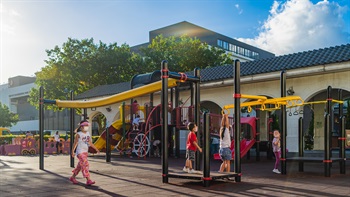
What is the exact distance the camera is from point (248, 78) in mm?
22297

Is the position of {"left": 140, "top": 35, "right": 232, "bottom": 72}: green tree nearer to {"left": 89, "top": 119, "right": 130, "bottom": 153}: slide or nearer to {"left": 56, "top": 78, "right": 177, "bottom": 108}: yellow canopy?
{"left": 89, "top": 119, "right": 130, "bottom": 153}: slide

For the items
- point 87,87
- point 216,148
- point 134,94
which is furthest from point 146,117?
point 87,87

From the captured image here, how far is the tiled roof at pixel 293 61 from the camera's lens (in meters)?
19.6

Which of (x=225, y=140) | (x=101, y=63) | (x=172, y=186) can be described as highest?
(x=101, y=63)

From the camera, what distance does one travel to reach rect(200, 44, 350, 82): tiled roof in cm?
1960

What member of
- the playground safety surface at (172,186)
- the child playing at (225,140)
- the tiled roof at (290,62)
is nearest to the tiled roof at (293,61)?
the tiled roof at (290,62)

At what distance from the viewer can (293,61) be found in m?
21.5

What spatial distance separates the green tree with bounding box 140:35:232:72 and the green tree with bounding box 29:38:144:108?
165 centimetres

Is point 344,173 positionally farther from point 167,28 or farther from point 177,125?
point 167,28

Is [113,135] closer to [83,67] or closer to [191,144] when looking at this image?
[191,144]

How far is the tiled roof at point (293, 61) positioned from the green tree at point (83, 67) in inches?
845

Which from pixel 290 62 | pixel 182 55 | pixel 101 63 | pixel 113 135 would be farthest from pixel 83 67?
pixel 290 62

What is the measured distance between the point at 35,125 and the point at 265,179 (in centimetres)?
7024

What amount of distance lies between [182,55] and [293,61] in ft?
81.3
